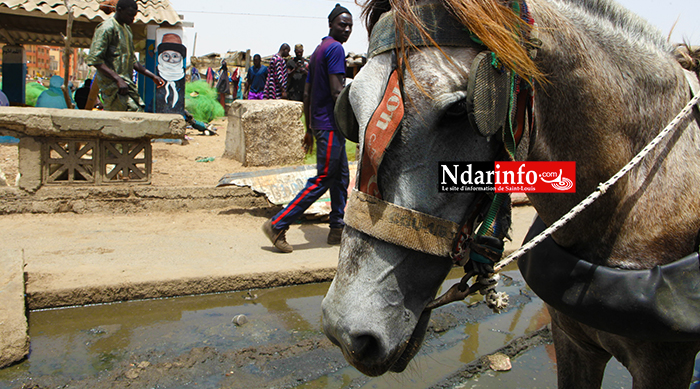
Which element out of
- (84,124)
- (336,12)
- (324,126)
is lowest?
(84,124)

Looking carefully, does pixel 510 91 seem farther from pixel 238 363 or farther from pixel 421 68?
pixel 238 363

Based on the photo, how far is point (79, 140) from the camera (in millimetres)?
5035

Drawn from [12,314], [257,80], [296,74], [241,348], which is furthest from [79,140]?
[257,80]

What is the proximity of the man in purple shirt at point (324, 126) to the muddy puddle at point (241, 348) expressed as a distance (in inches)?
33.9

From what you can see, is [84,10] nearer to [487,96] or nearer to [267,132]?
[267,132]

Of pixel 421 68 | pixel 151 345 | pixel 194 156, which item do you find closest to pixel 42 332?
pixel 151 345

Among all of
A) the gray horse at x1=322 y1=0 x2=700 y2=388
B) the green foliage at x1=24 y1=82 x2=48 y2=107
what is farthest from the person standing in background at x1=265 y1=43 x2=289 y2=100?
the gray horse at x1=322 y1=0 x2=700 y2=388

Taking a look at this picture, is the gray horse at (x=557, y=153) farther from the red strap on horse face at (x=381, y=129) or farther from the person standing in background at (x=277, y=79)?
the person standing in background at (x=277, y=79)

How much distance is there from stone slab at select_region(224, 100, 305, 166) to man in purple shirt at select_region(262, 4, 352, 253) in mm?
3402

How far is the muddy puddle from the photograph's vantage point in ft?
7.88

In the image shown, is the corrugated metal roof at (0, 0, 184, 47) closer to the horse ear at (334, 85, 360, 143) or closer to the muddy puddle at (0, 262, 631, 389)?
the muddy puddle at (0, 262, 631, 389)

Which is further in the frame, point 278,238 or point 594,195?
→ point 278,238

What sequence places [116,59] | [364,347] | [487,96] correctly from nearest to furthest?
[487,96] < [364,347] < [116,59]

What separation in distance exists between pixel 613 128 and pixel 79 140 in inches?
209
